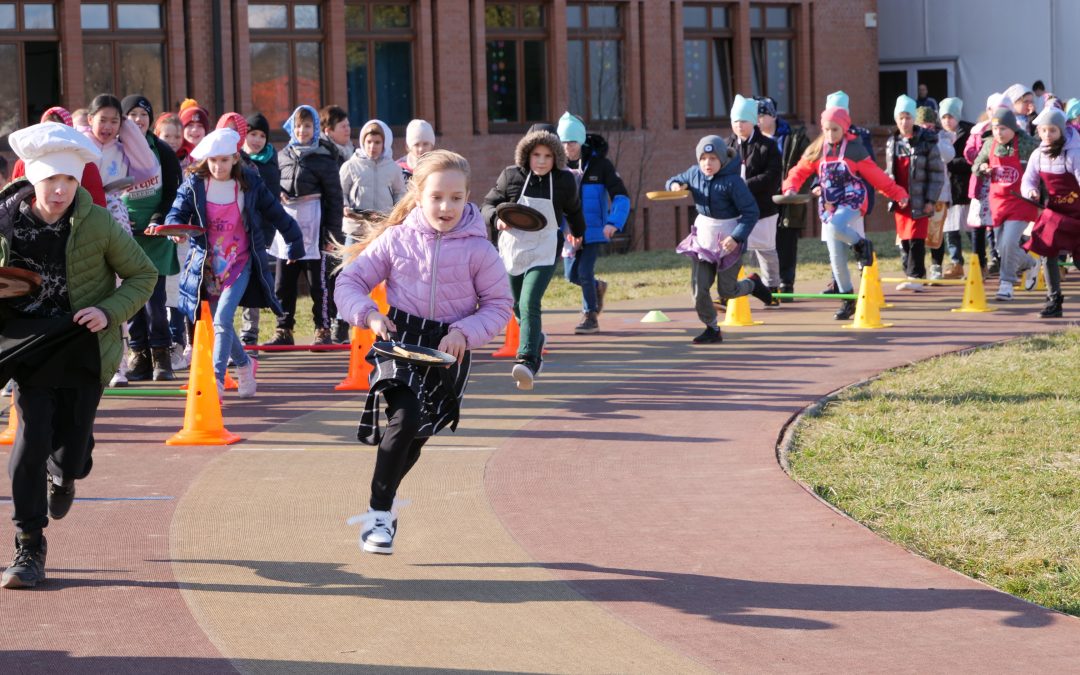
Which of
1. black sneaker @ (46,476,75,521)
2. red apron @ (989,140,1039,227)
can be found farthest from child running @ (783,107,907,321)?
black sneaker @ (46,476,75,521)

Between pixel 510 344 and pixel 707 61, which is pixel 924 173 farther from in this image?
pixel 707 61

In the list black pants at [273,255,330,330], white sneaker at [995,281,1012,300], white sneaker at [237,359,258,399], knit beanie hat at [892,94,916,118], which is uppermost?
knit beanie hat at [892,94,916,118]

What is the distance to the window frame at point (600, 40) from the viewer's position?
31.2 metres

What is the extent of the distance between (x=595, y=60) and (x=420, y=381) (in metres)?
25.2

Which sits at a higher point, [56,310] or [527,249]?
[527,249]

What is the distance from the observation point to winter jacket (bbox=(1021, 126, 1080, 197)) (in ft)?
47.6

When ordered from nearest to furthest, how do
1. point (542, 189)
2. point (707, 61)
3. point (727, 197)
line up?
point (542, 189)
point (727, 197)
point (707, 61)

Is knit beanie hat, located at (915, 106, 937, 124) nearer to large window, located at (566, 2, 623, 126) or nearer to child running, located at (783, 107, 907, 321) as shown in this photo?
child running, located at (783, 107, 907, 321)

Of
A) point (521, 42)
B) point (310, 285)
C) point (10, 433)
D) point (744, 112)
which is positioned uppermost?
point (521, 42)

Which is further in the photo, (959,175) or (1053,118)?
(959,175)

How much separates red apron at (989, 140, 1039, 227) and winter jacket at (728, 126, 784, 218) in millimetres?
2041

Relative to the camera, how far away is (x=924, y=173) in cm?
1761

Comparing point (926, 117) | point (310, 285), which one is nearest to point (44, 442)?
point (310, 285)

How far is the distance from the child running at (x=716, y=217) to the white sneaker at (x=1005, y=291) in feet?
13.4
